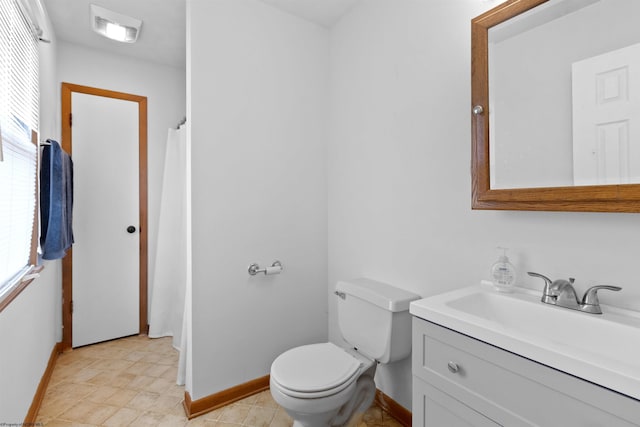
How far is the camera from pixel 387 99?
1.79 metres

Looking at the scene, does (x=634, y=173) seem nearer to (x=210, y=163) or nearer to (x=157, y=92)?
(x=210, y=163)

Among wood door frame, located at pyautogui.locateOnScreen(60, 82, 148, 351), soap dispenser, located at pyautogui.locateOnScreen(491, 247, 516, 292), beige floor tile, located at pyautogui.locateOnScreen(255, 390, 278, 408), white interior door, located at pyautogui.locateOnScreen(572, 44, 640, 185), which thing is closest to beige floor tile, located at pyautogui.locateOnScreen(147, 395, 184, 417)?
beige floor tile, located at pyautogui.locateOnScreen(255, 390, 278, 408)

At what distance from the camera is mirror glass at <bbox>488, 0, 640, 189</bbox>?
95cm

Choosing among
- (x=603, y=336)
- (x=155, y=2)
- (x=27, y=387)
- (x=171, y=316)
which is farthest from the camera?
(x=171, y=316)

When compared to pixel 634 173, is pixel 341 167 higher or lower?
higher

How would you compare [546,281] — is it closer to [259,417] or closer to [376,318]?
[376,318]

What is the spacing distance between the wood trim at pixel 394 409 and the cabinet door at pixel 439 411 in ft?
2.21

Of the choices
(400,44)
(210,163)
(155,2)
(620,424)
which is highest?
(155,2)

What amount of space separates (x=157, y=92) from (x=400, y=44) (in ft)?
7.53

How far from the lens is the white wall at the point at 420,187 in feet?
3.57

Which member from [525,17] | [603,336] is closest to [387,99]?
[525,17]

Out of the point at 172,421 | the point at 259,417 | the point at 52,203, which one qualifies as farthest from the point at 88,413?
the point at 52,203

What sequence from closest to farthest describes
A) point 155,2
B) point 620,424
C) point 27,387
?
point 620,424 → point 27,387 → point 155,2

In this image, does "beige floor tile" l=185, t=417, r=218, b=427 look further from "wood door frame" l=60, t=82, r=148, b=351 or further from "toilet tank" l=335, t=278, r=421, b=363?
"wood door frame" l=60, t=82, r=148, b=351
